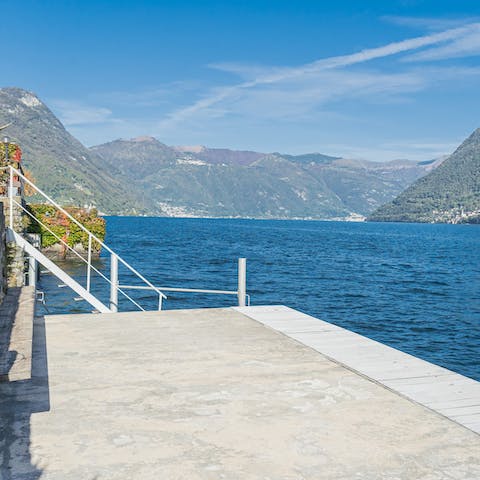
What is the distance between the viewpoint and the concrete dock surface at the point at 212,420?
451cm

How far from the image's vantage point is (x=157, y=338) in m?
9.06

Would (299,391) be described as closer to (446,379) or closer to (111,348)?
(446,379)

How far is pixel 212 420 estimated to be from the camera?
217 inches

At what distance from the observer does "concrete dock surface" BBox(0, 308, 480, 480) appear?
4.51m

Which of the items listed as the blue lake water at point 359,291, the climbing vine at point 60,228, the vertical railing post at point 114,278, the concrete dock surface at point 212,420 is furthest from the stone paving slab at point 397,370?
the climbing vine at point 60,228

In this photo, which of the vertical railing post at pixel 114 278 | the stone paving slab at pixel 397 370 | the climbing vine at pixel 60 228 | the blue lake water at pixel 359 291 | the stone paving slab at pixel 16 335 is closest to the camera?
the stone paving slab at pixel 16 335

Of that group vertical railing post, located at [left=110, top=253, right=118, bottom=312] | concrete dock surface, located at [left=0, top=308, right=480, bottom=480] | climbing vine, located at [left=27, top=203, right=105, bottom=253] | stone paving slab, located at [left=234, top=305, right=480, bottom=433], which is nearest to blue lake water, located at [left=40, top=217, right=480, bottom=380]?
climbing vine, located at [left=27, top=203, right=105, bottom=253]

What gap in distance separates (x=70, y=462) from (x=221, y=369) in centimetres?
305

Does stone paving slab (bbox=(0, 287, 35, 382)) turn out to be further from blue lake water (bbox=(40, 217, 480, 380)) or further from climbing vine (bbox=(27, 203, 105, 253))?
climbing vine (bbox=(27, 203, 105, 253))

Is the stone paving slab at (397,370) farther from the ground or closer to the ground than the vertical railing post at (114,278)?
closer to the ground

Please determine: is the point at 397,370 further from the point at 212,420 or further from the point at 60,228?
the point at 60,228

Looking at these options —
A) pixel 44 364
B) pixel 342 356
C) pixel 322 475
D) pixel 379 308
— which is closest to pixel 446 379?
pixel 342 356

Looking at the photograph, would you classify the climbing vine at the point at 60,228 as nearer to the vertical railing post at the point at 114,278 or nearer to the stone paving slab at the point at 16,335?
the vertical railing post at the point at 114,278

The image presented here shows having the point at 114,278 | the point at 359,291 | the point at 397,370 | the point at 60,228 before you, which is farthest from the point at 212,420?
the point at 60,228
